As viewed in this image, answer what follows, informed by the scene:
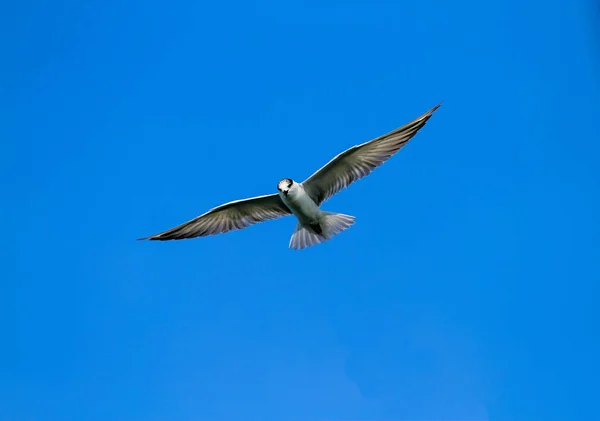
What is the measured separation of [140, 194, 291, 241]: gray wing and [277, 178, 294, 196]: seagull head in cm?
52

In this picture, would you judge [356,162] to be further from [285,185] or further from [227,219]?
[227,219]

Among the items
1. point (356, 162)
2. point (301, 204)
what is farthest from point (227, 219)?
point (356, 162)

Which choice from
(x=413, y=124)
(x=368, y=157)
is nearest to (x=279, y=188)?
(x=368, y=157)

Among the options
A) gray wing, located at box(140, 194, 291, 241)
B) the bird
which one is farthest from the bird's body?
gray wing, located at box(140, 194, 291, 241)

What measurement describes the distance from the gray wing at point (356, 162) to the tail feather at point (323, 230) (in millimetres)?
234

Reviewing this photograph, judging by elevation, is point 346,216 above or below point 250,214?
below

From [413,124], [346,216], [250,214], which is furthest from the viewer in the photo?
[250,214]

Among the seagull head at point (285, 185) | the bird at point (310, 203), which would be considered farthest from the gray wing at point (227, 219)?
the seagull head at point (285, 185)

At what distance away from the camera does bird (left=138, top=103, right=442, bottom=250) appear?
764 cm

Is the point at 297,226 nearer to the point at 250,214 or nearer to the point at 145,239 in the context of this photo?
the point at 250,214

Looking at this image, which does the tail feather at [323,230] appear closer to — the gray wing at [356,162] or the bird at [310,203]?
the bird at [310,203]

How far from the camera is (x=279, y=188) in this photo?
25.6 ft

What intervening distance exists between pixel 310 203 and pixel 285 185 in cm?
38

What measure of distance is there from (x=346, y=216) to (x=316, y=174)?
0.63 metres
